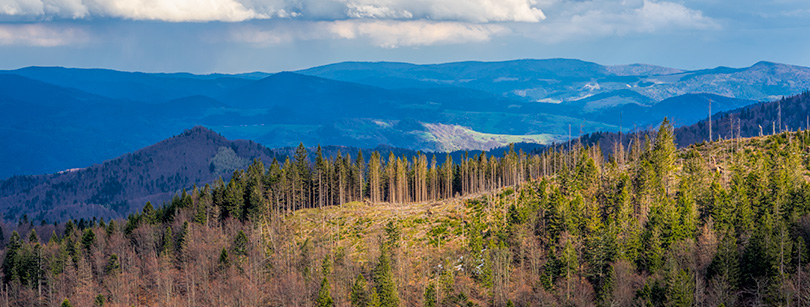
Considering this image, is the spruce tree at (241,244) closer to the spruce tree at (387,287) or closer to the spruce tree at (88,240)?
the spruce tree at (387,287)

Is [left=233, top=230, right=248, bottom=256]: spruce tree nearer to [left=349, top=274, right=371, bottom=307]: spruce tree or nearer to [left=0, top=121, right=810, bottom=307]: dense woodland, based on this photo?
[left=0, top=121, right=810, bottom=307]: dense woodland

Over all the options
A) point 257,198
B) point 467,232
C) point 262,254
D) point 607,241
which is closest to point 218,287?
point 262,254

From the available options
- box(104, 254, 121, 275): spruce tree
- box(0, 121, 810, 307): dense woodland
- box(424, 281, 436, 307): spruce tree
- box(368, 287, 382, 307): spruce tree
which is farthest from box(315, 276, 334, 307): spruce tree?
box(104, 254, 121, 275): spruce tree

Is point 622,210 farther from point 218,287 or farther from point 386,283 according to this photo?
point 218,287

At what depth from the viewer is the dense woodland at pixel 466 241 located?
110 m

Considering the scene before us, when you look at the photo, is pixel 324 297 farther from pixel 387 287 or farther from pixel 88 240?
pixel 88 240

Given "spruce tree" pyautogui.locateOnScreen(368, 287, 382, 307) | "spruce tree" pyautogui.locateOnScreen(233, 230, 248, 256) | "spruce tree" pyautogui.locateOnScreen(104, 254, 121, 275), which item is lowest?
"spruce tree" pyautogui.locateOnScreen(368, 287, 382, 307)

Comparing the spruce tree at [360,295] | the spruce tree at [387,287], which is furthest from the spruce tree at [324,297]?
the spruce tree at [387,287]

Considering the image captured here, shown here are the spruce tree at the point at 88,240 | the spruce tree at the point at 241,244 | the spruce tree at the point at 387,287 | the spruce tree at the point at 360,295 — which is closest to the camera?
the spruce tree at the point at 387,287

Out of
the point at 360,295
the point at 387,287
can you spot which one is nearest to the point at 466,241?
the point at 387,287

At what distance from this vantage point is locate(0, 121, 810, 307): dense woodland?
110 meters

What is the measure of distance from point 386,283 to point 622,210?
4356cm

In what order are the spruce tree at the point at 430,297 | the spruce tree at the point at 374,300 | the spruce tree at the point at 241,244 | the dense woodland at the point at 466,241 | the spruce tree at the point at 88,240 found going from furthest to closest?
the spruce tree at the point at 88,240 → the spruce tree at the point at 241,244 → the spruce tree at the point at 430,297 → the spruce tree at the point at 374,300 → the dense woodland at the point at 466,241

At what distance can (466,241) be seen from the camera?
460 feet
